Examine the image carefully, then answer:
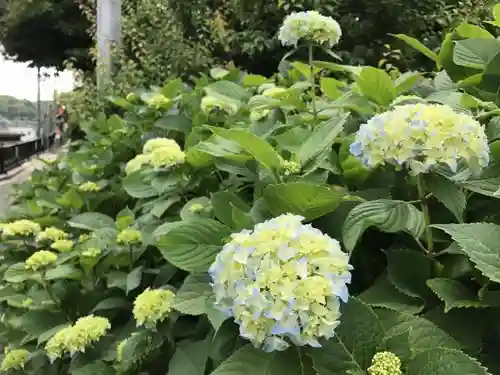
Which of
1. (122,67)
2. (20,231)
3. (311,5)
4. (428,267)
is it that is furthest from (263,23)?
(428,267)

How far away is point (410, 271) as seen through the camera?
3.49ft

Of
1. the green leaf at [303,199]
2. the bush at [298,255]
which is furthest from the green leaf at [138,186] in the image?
the green leaf at [303,199]

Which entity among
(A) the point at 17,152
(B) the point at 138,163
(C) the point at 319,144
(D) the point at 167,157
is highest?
(C) the point at 319,144

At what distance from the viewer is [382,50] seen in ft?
15.3

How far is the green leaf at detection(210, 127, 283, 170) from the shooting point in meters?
1.20

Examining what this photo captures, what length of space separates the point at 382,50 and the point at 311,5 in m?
0.67

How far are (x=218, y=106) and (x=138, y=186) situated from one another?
446 millimetres

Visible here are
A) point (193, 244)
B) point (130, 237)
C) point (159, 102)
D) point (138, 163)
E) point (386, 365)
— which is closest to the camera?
point (386, 365)

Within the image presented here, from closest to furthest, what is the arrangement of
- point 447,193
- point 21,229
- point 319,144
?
point 447,193, point 319,144, point 21,229

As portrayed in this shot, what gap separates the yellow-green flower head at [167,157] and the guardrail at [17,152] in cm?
1210

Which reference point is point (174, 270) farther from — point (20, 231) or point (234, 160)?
point (20, 231)

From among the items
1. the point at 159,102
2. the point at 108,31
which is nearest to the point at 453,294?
the point at 159,102

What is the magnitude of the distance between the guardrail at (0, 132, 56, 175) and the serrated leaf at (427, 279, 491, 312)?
13045 mm

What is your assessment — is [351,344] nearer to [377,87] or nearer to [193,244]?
[193,244]
